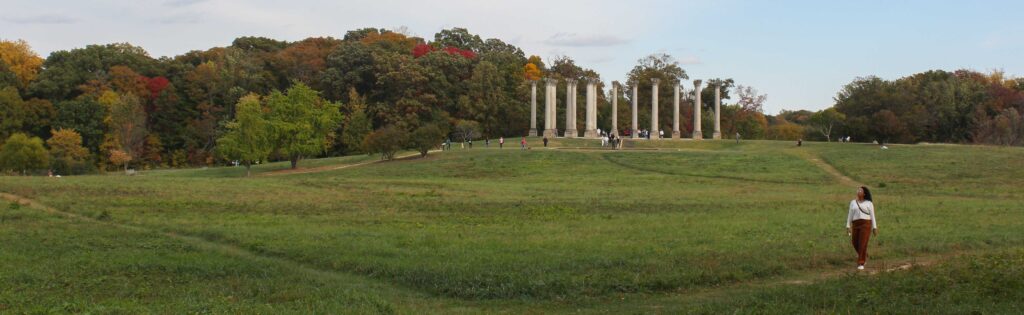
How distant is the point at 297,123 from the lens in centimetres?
6469

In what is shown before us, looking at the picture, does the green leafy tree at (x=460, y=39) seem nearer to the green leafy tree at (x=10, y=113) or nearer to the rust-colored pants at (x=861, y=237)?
the green leafy tree at (x=10, y=113)

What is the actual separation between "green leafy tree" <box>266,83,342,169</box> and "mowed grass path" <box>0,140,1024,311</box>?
454 inches

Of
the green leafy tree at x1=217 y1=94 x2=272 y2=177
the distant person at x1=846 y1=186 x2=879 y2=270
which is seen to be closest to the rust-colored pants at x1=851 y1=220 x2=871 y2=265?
the distant person at x1=846 y1=186 x2=879 y2=270

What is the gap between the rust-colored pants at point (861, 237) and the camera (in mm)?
17000

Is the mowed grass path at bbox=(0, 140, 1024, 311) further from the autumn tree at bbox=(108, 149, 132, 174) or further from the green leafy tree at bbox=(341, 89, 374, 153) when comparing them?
the autumn tree at bbox=(108, 149, 132, 174)

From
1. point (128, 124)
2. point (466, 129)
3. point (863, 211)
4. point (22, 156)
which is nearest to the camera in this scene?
point (863, 211)

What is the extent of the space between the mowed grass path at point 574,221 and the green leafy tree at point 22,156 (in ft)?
115

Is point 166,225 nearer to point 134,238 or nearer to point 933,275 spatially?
point 134,238

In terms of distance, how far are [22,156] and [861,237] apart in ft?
234

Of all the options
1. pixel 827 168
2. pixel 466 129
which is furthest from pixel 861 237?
pixel 466 129

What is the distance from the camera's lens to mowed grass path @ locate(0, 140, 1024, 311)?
15805 millimetres

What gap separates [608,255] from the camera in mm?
18109

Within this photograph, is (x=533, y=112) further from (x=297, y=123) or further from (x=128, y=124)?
(x=128, y=124)

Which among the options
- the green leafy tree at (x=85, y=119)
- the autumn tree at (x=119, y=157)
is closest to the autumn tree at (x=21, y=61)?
the green leafy tree at (x=85, y=119)
